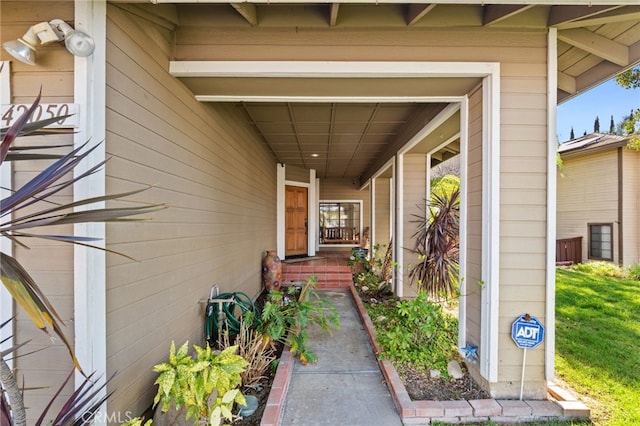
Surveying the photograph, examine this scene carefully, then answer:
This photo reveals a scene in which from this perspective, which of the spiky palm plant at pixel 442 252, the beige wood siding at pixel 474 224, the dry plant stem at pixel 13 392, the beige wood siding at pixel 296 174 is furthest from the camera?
the beige wood siding at pixel 296 174

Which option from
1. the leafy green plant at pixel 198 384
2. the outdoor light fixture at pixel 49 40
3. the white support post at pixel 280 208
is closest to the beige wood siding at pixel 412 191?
the white support post at pixel 280 208

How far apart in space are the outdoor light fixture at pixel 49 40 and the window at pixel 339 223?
986 centimetres

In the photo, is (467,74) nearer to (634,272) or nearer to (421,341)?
(421,341)

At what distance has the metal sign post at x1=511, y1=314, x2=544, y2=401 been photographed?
2.31m

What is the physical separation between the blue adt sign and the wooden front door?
19.7 feet

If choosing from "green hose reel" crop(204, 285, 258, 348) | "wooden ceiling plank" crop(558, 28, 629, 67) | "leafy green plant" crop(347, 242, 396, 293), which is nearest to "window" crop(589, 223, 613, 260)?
"leafy green plant" crop(347, 242, 396, 293)

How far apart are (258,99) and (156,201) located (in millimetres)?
1403

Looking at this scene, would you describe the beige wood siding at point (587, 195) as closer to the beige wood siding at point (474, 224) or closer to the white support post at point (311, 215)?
the white support post at point (311, 215)

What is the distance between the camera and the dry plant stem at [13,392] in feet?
3.19

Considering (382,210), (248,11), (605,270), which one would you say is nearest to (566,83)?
(248,11)

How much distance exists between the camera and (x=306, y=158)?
7.09 m

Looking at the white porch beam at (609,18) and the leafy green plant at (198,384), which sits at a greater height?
the white porch beam at (609,18)

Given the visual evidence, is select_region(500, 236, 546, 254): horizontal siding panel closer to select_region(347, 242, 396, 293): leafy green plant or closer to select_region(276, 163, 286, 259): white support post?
select_region(347, 242, 396, 293): leafy green plant

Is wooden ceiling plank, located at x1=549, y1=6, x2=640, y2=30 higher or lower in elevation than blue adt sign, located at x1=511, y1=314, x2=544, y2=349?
higher
